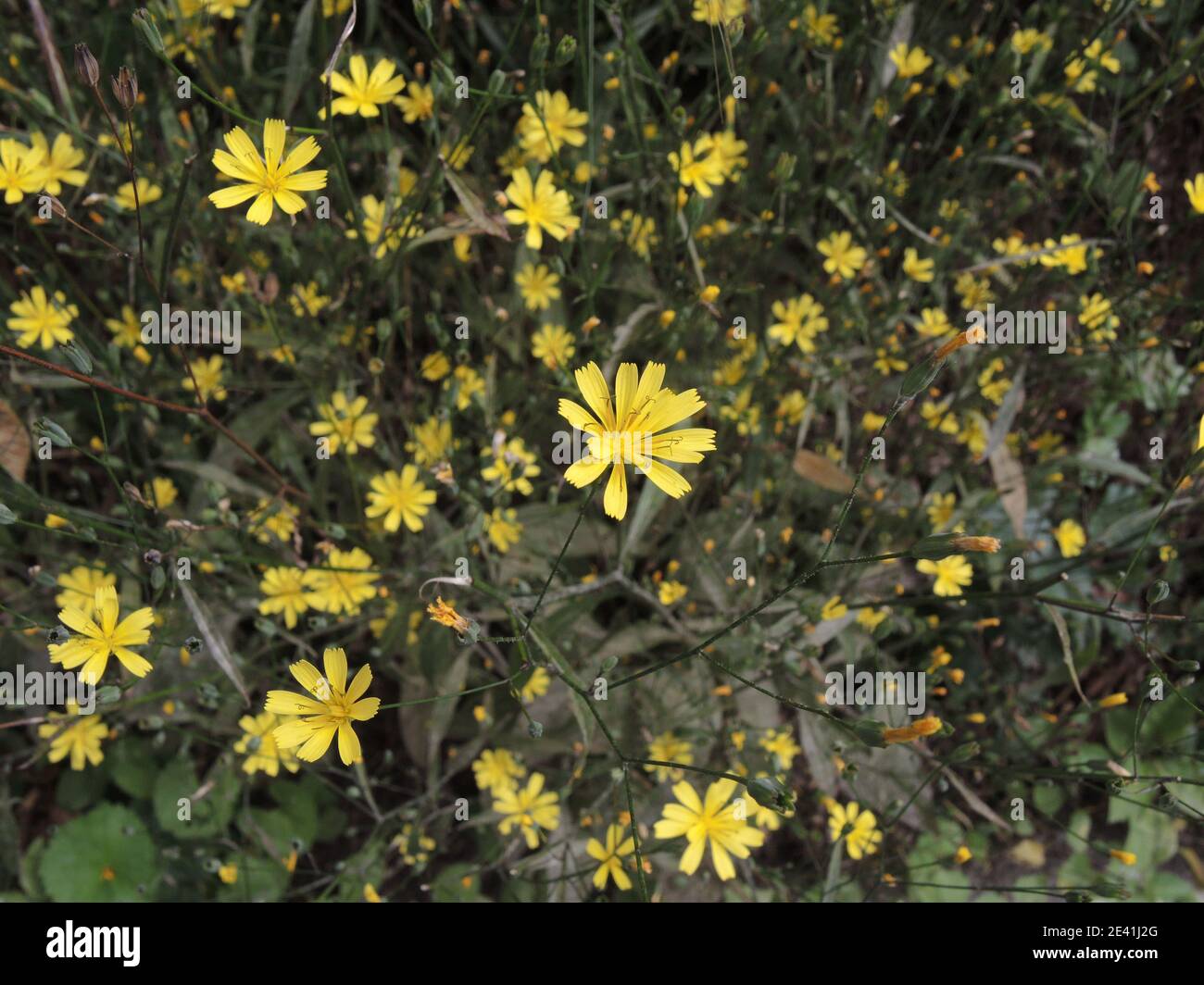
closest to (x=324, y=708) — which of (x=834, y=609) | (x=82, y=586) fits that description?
(x=82, y=586)

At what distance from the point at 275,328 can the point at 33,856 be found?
2.02m

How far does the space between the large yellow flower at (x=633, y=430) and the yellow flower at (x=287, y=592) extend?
3.47 ft

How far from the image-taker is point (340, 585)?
94.0 inches

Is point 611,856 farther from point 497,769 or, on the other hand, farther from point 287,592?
point 287,592

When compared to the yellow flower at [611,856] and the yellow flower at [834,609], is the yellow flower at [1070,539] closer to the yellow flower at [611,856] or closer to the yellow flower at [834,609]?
the yellow flower at [834,609]

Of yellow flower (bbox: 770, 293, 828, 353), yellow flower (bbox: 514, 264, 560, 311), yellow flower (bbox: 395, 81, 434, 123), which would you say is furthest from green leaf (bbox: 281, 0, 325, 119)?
yellow flower (bbox: 770, 293, 828, 353)

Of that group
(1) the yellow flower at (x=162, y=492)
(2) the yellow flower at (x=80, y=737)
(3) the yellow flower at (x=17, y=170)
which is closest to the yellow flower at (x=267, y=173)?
(3) the yellow flower at (x=17, y=170)

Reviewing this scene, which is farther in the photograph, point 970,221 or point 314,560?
point 970,221

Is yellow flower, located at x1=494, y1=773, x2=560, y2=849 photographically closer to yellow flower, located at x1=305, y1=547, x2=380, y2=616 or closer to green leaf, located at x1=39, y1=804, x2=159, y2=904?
yellow flower, located at x1=305, y1=547, x2=380, y2=616

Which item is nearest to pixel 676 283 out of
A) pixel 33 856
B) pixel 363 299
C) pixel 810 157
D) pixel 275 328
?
pixel 810 157

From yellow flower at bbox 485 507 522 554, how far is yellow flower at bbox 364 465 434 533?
18 cm

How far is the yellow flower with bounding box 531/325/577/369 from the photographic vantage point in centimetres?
252

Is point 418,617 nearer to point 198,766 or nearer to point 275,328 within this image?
point 275,328

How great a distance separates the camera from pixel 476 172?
289cm
